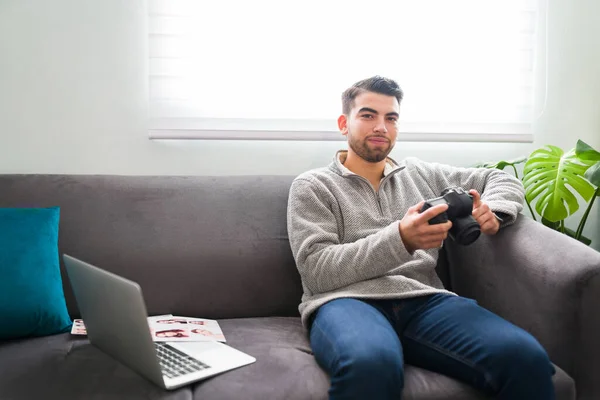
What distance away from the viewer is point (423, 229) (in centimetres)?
140

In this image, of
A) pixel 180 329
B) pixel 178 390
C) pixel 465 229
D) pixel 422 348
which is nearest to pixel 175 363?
pixel 178 390

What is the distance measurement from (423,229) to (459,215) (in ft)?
0.36

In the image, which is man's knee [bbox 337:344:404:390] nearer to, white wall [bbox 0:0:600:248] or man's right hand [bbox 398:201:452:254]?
man's right hand [bbox 398:201:452:254]

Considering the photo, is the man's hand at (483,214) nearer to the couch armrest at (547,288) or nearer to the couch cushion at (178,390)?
the couch armrest at (547,288)

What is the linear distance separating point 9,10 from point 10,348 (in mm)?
1187

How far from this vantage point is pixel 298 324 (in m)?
1.71

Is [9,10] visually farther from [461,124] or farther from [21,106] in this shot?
[461,124]

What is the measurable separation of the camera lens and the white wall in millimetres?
862

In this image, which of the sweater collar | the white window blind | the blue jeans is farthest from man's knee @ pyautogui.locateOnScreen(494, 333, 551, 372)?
the white window blind

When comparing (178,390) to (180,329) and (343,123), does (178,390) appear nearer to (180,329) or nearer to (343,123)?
(180,329)

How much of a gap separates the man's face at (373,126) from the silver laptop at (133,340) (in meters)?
0.72

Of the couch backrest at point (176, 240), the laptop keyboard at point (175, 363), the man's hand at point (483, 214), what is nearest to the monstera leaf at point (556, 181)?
the man's hand at point (483, 214)

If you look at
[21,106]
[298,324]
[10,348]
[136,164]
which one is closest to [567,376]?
[298,324]

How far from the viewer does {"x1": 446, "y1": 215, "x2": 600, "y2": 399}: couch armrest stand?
1.34m
